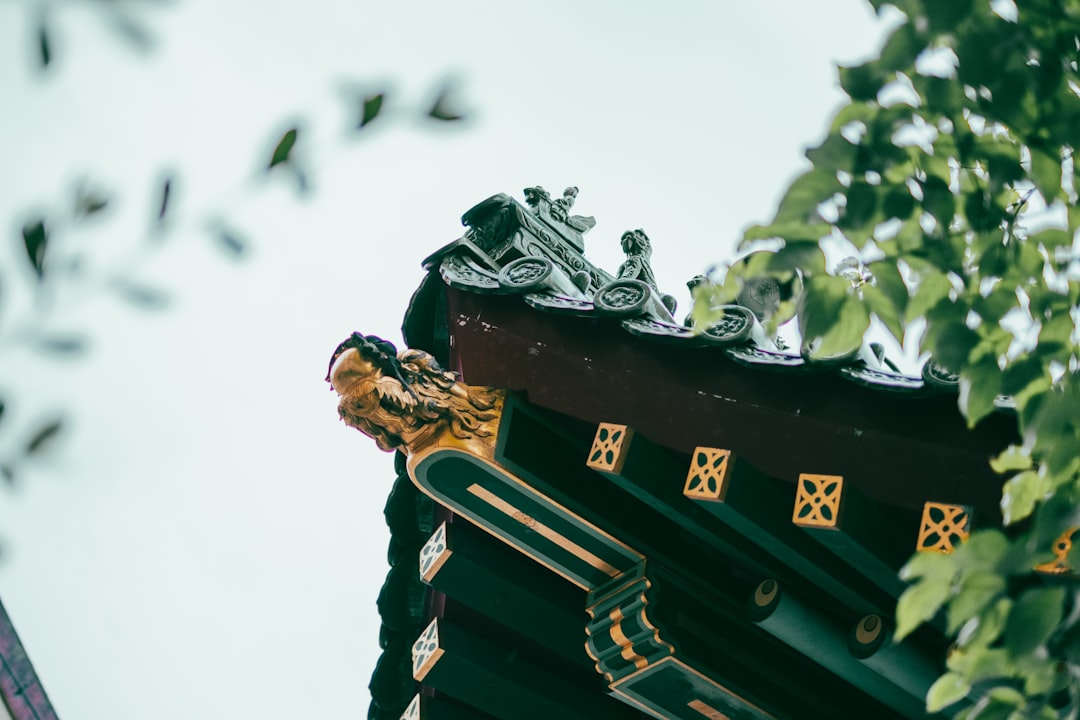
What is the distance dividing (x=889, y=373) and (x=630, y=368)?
1070 mm

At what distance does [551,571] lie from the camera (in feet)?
20.1

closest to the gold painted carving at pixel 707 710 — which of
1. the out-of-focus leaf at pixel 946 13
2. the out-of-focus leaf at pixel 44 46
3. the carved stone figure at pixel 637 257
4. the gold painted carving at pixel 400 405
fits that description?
the gold painted carving at pixel 400 405

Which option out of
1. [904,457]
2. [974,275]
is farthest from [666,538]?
[974,275]

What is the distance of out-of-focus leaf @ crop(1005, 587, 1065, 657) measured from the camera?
2.70 m

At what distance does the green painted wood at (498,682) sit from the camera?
6.16 metres

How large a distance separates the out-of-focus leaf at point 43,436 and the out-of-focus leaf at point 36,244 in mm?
268

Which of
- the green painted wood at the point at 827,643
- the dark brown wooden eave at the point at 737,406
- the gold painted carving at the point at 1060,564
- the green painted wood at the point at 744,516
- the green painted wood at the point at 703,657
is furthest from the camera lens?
the green painted wood at the point at 703,657

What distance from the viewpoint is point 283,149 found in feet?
8.39

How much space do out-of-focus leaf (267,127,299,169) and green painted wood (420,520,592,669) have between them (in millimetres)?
3582

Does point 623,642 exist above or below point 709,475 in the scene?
below

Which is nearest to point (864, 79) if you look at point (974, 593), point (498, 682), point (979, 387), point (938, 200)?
point (938, 200)

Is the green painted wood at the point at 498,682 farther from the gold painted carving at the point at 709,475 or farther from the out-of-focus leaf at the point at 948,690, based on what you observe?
the out-of-focus leaf at the point at 948,690

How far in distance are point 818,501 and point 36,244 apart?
312 cm

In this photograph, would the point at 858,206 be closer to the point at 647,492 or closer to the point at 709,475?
the point at 709,475
